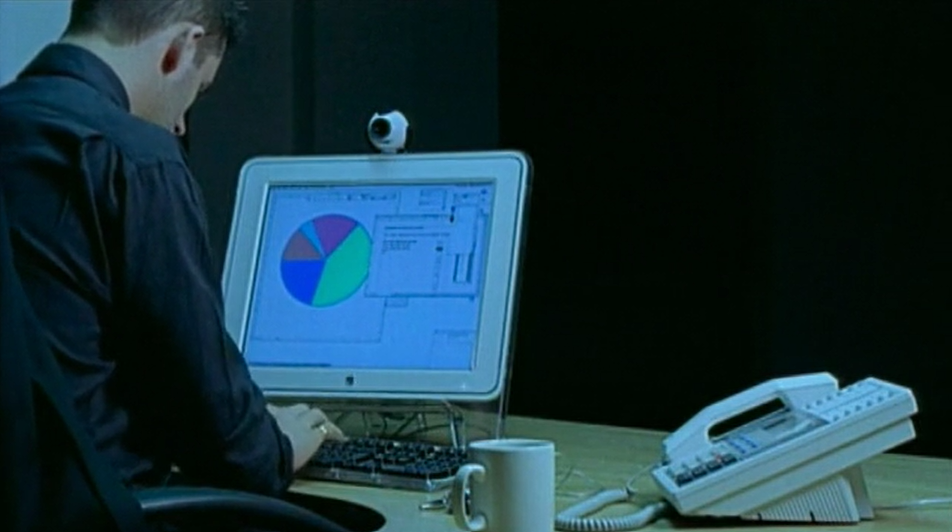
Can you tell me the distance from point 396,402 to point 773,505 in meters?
0.70

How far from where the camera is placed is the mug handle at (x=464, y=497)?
132cm

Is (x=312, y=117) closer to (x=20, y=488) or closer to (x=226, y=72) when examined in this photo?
(x=226, y=72)

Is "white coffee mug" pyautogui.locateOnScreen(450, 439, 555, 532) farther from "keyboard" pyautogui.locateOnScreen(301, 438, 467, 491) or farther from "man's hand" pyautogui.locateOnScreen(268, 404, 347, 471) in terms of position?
"man's hand" pyautogui.locateOnScreen(268, 404, 347, 471)

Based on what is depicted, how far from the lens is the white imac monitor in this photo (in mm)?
1913

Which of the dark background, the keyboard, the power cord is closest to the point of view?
the power cord

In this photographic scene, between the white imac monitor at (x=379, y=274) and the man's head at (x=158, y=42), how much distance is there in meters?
0.37

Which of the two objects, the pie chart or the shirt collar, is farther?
the pie chart

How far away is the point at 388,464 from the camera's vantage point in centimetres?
172

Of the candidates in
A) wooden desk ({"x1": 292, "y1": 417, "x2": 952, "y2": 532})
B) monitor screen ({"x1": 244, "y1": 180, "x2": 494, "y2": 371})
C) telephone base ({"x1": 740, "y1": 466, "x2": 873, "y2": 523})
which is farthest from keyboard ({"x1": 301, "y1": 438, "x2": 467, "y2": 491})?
telephone base ({"x1": 740, "y1": 466, "x2": 873, "y2": 523})

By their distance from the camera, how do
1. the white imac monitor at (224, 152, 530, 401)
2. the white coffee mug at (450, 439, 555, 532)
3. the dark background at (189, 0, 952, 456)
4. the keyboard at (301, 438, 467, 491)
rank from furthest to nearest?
the dark background at (189, 0, 952, 456) → the white imac monitor at (224, 152, 530, 401) → the keyboard at (301, 438, 467, 491) → the white coffee mug at (450, 439, 555, 532)

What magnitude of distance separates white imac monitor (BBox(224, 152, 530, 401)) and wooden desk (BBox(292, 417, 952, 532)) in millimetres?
208

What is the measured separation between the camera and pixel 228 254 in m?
2.09

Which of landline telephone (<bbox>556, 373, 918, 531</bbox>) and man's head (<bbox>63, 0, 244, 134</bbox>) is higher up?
man's head (<bbox>63, 0, 244, 134</bbox>)

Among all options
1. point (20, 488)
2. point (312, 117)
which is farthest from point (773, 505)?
point (312, 117)
